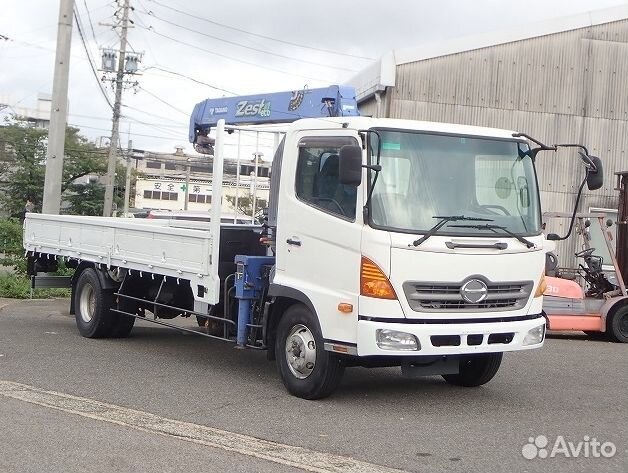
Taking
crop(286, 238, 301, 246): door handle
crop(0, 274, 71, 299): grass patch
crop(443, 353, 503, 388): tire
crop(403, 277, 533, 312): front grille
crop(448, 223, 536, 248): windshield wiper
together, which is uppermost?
crop(448, 223, 536, 248): windshield wiper

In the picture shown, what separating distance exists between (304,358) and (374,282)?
1201 mm

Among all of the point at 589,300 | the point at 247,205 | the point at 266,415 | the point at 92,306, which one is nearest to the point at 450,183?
the point at 266,415

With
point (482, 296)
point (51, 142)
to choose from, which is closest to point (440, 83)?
point (51, 142)

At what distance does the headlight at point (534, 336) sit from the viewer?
802 cm

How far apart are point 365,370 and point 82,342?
404 cm

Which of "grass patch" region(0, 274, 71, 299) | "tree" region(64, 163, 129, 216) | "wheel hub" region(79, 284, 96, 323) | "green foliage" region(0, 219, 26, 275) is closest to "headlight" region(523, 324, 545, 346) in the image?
"wheel hub" region(79, 284, 96, 323)

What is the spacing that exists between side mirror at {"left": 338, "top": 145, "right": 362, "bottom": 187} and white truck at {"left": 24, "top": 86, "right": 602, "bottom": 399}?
12 mm

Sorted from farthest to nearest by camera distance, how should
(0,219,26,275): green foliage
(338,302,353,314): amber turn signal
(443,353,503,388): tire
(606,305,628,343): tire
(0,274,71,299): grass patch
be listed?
(0,219,26,275): green foliage → (0,274,71,299): grass patch → (606,305,628,343): tire → (443,353,503,388): tire → (338,302,353,314): amber turn signal

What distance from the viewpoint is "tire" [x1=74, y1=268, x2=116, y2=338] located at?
38.3 feet

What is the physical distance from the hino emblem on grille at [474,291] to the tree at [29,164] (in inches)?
1363

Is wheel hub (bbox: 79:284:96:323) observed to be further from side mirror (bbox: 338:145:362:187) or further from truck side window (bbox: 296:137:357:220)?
side mirror (bbox: 338:145:362:187)

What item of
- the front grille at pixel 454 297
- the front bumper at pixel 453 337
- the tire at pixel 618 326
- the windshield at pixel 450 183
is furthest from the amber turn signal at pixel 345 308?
the tire at pixel 618 326

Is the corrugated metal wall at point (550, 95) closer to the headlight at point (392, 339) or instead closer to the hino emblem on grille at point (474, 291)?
the hino emblem on grille at point (474, 291)

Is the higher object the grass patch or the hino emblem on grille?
the hino emblem on grille
